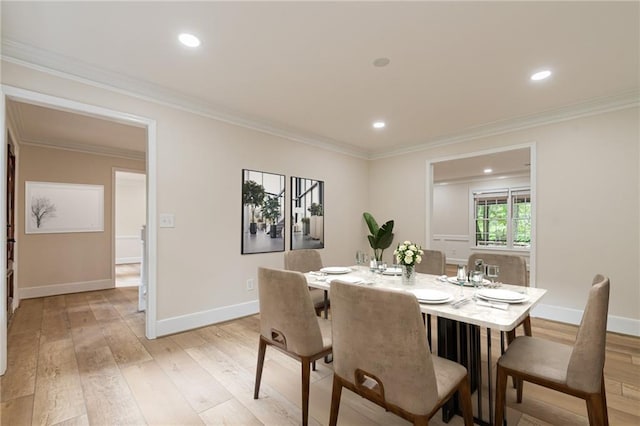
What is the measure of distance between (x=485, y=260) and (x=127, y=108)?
11.6 ft

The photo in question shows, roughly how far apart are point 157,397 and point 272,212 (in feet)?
7.92

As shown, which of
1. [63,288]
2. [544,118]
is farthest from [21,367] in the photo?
[544,118]

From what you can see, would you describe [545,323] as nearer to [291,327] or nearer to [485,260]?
[485,260]

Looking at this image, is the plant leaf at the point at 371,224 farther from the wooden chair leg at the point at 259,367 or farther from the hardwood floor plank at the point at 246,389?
the wooden chair leg at the point at 259,367

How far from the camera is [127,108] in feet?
9.37

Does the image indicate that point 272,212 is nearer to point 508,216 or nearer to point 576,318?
point 576,318

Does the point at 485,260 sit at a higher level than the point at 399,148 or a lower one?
lower

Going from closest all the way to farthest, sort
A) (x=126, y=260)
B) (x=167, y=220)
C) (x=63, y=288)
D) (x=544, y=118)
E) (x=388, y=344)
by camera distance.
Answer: (x=388, y=344), (x=167, y=220), (x=544, y=118), (x=63, y=288), (x=126, y=260)

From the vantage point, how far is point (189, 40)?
2.19 meters

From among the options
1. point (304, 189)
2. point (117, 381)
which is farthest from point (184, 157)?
point (117, 381)

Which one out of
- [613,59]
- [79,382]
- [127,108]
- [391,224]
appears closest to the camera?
[79,382]

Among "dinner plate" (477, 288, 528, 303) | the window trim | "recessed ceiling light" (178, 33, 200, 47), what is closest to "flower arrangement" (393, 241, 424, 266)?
"dinner plate" (477, 288, 528, 303)

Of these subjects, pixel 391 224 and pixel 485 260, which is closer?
pixel 485 260

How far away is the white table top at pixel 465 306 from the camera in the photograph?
54.5 inches
